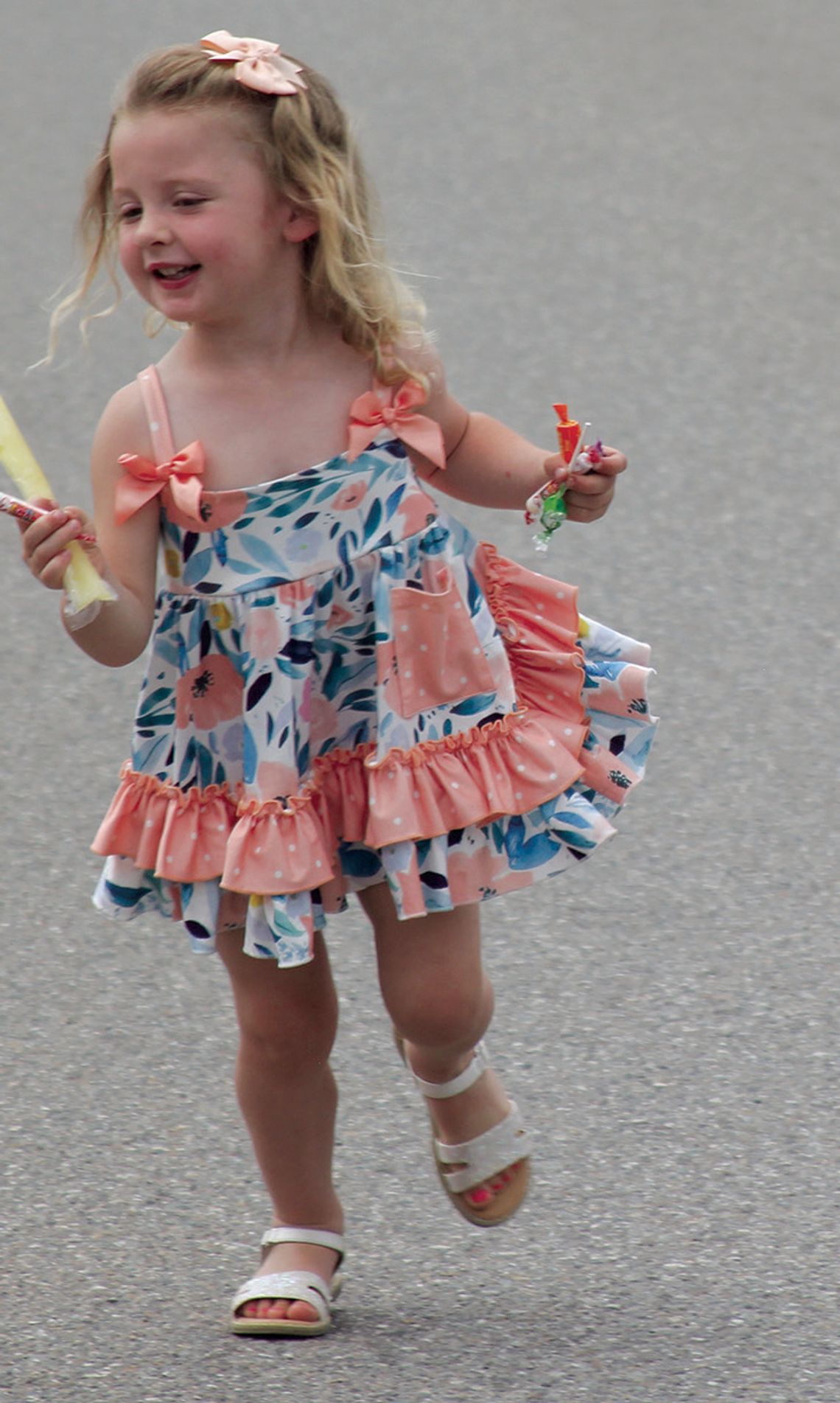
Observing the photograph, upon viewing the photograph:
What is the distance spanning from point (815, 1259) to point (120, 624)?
43.4 inches

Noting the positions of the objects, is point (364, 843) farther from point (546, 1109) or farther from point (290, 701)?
point (546, 1109)

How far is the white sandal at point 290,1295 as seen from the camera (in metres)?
2.51

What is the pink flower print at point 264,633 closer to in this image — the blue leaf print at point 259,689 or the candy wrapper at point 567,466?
the blue leaf print at point 259,689

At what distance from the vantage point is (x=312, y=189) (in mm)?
2357

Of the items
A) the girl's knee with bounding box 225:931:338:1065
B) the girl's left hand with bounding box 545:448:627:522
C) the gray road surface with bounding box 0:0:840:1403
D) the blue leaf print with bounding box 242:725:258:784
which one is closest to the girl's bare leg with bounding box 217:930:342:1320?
the girl's knee with bounding box 225:931:338:1065

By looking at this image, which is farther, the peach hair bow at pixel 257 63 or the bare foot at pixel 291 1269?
the bare foot at pixel 291 1269

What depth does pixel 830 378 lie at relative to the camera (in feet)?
19.0

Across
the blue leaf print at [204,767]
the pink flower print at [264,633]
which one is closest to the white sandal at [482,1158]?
the blue leaf print at [204,767]

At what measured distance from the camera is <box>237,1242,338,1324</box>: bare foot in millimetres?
2510

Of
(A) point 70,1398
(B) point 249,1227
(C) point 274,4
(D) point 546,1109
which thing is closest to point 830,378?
(D) point 546,1109

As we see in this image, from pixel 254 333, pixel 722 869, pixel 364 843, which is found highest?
pixel 254 333

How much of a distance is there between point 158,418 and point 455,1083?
823 millimetres

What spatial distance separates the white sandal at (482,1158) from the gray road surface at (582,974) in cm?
9

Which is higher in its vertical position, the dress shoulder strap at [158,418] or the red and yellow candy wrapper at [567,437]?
the dress shoulder strap at [158,418]
